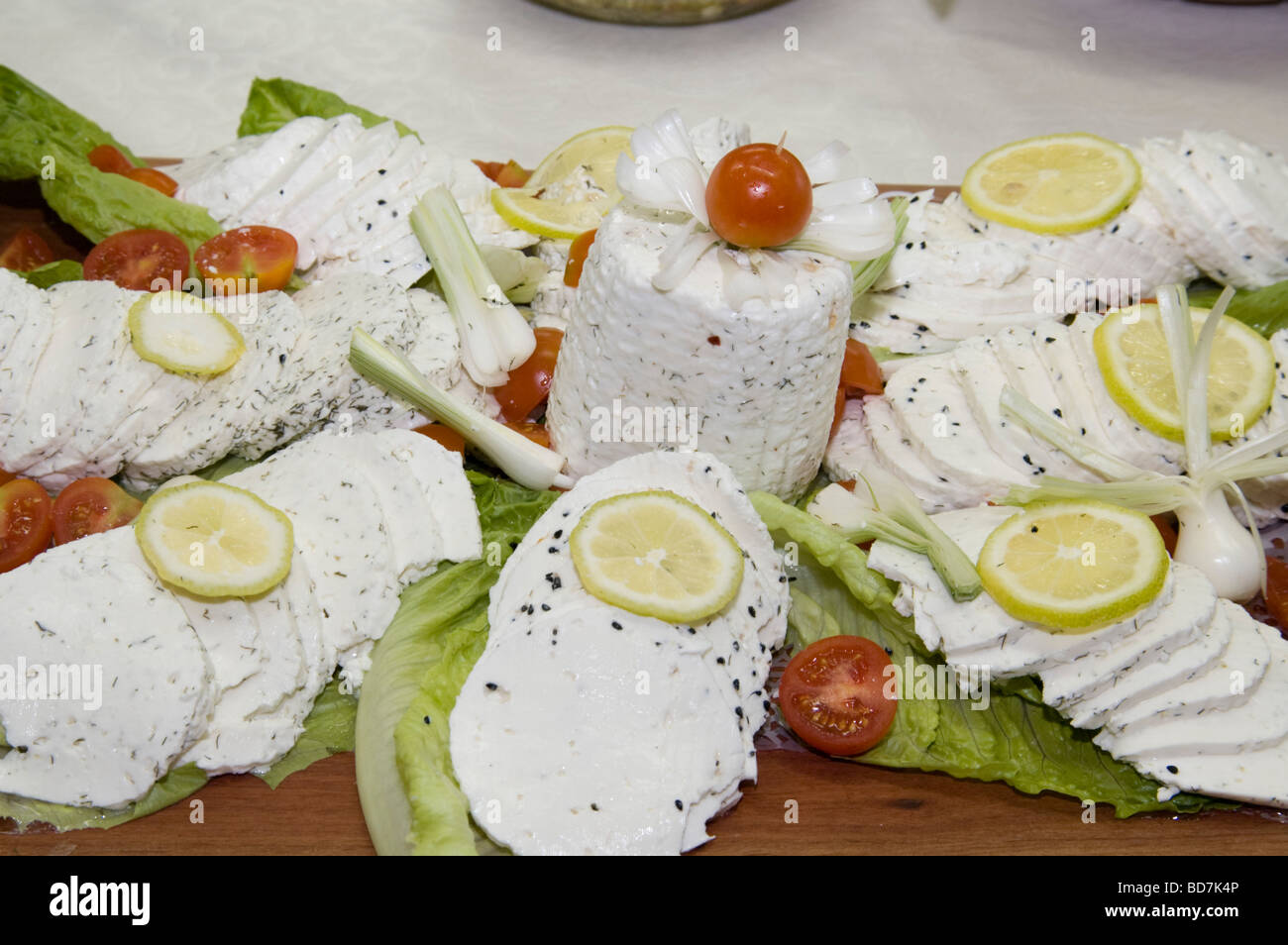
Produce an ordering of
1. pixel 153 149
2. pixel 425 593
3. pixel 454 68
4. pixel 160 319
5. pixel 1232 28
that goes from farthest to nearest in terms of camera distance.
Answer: pixel 1232 28 < pixel 454 68 < pixel 153 149 < pixel 160 319 < pixel 425 593

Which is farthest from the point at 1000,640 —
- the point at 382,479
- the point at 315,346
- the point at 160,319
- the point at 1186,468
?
the point at 160,319

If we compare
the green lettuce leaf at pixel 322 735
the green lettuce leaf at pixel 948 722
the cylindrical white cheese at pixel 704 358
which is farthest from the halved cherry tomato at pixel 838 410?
the green lettuce leaf at pixel 322 735

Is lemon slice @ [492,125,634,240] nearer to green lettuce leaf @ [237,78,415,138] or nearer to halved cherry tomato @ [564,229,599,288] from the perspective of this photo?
halved cherry tomato @ [564,229,599,288]

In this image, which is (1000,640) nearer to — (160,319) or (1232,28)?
(160,319)

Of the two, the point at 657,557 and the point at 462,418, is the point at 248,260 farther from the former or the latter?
the point at 657,557

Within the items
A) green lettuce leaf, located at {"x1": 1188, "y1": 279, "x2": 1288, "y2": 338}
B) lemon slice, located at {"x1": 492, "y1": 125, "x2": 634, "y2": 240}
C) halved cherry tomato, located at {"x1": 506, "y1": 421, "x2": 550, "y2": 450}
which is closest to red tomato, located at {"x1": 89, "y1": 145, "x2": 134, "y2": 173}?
lemon slice, located at {"x1": 492, "y1": 125, "x2": 634, "y2": 240}

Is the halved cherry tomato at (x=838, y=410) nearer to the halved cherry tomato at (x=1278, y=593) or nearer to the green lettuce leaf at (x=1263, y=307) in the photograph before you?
the halved cherry tomato at (x=1278, y=593)
